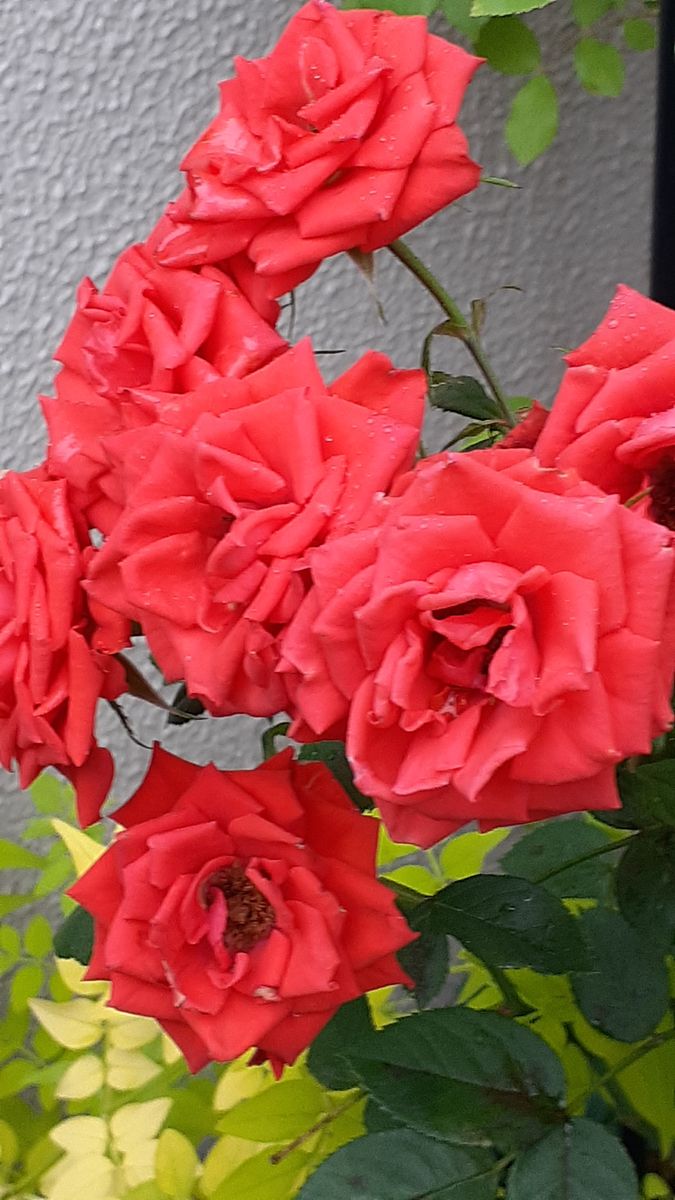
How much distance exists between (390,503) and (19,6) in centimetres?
42

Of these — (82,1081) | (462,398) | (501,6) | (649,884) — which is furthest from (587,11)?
(82,1081)

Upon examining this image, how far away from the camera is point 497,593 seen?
0.18m

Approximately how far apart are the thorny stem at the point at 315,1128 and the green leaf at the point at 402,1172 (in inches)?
2.9

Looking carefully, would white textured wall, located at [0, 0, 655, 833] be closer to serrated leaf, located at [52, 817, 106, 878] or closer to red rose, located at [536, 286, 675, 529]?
serrated leaf, located at [52, 817, 106, 878]

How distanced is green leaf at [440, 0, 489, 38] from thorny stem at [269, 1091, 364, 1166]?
43cm

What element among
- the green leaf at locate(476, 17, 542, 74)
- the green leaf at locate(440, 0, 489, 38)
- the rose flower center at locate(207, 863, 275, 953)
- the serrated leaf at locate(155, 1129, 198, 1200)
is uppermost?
the green leaf at locate(440, 0, 489, 38)

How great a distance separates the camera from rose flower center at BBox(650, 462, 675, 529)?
0.72ft

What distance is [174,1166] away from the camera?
1.25ft

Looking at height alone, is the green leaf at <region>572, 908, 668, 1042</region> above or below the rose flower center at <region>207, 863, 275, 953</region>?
below

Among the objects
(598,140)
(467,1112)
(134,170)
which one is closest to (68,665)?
(467,1112)

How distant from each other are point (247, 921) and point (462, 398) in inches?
6.2

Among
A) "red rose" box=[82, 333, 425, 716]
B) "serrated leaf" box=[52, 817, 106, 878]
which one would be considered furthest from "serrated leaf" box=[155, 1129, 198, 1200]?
"red rose" box=[82, 333, 425, 716]

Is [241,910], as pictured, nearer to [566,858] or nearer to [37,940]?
[566,858]

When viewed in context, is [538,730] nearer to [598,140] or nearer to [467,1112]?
[467,1112]
